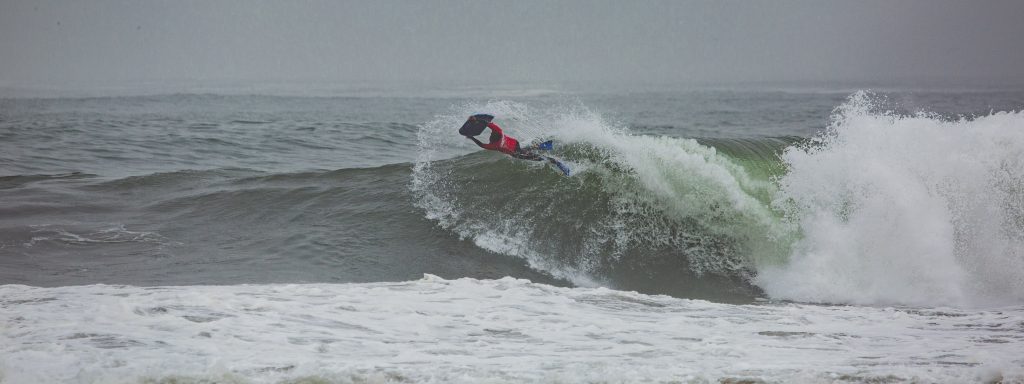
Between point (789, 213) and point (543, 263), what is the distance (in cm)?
338

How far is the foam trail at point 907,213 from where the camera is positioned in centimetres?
895

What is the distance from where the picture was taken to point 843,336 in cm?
652

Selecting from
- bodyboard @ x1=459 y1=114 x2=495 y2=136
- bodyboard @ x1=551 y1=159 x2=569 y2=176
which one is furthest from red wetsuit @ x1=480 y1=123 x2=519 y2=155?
bodyboard @ x1=551 y1=159 x2=569 y2=176

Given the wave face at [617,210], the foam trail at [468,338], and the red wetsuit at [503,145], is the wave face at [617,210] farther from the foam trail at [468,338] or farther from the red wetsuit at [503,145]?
the foam trail at [468,338]

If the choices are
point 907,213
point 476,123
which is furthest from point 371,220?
point 907,213

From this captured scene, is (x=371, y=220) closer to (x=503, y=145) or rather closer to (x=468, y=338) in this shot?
(x=503, y=145)

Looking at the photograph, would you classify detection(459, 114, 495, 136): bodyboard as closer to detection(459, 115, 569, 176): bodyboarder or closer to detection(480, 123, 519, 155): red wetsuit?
detection(459, 115, 569, 176): bodyboarder

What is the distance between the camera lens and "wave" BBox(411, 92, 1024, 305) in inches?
364

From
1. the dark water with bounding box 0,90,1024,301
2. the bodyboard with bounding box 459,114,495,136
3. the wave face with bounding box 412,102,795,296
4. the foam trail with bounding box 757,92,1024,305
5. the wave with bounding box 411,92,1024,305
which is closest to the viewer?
the foam trail with bounding box 757,92,1024,305

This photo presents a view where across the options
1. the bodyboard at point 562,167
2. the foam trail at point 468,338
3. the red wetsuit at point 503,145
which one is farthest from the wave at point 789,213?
the foam trail at point 468,338

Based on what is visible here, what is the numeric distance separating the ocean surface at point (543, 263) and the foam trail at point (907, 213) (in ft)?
0.11

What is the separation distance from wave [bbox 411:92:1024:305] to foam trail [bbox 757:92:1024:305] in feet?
0.07

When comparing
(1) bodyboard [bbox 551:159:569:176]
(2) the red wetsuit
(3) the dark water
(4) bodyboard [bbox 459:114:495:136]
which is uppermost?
(4) bodyboard [bbox 459:114:495:136]

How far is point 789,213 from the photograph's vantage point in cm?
1048
